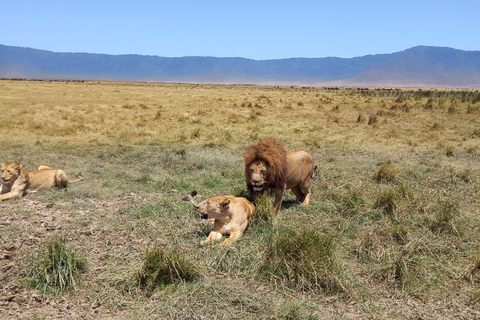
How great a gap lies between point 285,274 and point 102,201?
13.8 feet

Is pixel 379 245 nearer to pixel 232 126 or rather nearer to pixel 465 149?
pixel 465 149

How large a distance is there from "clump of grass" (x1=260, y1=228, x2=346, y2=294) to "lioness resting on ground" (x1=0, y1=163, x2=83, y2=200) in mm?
5094

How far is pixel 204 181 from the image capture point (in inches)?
344

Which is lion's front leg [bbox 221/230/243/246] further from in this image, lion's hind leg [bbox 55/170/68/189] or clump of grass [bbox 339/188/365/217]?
lion's hind leg [bbox 55/170/68/189]

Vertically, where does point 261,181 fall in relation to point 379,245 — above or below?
above

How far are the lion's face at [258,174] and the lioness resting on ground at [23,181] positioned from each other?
4266 mm

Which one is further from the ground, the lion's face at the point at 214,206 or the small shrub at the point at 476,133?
the lion's face at the point at 214,206

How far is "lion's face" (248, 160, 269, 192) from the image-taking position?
617 cm

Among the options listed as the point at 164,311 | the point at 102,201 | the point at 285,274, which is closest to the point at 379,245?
the point at 285,274

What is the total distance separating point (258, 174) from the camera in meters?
6.20

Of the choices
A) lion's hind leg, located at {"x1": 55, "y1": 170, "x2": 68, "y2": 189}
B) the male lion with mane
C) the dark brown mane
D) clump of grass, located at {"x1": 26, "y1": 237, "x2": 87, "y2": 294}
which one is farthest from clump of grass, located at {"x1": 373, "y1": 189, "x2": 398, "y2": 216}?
lion's hind leg, located at {"x1": 55, "y1": 170, "x2": 68, "y2": 189}

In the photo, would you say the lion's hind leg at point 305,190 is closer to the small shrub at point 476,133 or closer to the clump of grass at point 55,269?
the clump of grass at point 55,269

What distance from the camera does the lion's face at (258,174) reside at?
20.2ft

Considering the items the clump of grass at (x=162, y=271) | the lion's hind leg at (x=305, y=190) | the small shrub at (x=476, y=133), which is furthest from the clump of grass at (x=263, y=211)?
the small shrub at (x=476, y=133)
